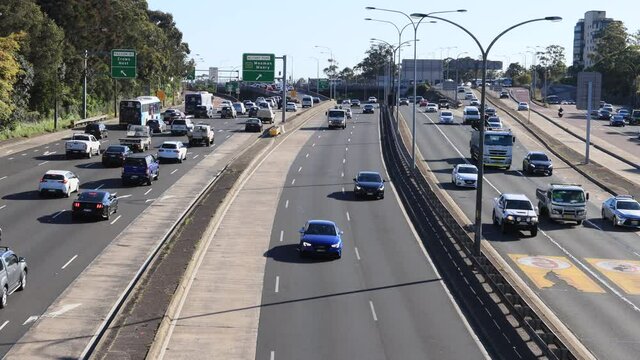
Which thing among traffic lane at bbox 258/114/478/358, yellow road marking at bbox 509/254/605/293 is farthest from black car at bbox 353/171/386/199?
yellow road marking at bbox 509/254/605/293

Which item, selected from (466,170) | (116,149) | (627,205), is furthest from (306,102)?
(627,205)

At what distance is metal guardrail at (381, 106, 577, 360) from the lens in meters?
20.0

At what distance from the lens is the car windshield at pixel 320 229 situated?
1350 inches

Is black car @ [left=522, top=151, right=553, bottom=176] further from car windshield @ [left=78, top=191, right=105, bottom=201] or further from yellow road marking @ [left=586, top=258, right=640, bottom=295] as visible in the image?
car windshield @ [left=78, top=191, right=105, bottom=201]

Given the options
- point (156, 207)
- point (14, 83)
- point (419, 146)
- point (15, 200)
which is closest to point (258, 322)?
point (156, 207)

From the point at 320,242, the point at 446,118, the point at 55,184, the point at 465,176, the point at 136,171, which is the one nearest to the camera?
the point at 320,242

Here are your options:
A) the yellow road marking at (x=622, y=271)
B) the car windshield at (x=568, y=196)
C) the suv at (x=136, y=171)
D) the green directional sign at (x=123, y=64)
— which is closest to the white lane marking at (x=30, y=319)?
the yellow road marking at (x=622, y=271)

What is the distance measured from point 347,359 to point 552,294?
11.1m

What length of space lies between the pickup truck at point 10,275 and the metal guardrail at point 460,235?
46.8 feet

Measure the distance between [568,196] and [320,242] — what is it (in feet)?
51.2

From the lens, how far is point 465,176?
176 feet

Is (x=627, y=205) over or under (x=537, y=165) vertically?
under

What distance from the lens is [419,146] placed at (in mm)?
75438

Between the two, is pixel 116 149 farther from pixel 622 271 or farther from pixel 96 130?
pixel 622 271
